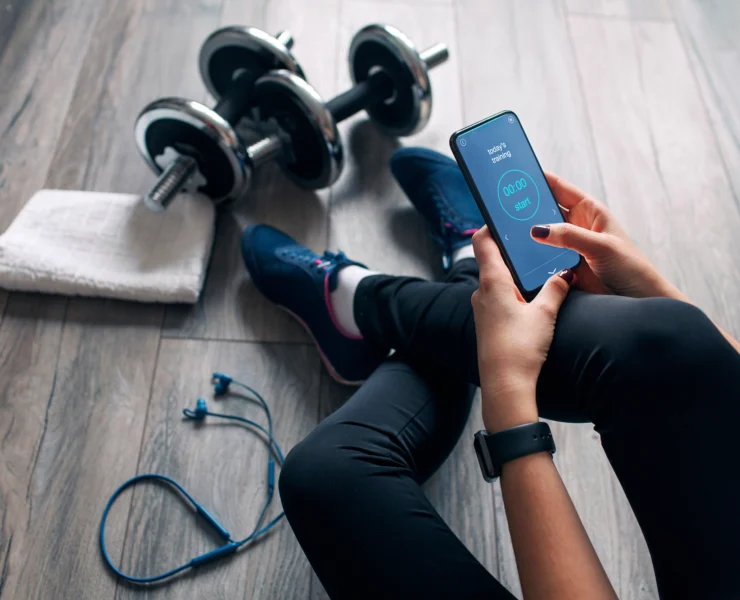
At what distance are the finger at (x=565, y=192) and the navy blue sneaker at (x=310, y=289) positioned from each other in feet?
1.02

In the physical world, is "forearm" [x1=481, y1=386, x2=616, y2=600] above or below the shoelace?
above

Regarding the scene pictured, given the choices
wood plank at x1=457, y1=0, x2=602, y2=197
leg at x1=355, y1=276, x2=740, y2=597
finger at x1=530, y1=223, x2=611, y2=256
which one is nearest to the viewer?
leg at x1=355, y1=276, x2=740, y2=597

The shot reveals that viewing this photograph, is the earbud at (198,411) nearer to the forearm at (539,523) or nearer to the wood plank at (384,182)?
the wood plank at (384,182)

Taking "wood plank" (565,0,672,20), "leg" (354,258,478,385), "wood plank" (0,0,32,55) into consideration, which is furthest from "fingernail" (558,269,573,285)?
"wood plank" (0,0,32,55)

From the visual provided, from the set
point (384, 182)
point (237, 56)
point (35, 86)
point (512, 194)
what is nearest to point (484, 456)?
point (512, 194)

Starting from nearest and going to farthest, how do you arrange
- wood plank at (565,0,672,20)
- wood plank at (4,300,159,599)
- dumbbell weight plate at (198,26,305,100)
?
wood plank at (4,300,159,599) < dumbbell weight plate at (198,26,305,100) < wood plank at (565,0,672,20)

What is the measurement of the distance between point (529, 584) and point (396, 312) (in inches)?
14.5

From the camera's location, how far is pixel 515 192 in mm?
679

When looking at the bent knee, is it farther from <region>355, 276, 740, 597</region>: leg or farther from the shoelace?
the shoelace

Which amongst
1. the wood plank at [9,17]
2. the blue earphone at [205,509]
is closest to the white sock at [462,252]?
the blue earphone at [205,509]

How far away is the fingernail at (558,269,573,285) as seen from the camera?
0.66 meters

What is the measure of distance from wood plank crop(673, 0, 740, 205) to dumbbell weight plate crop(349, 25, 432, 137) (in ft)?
2.06

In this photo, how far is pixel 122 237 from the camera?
0.97m

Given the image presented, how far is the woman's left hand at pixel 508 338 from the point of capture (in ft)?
1.82
